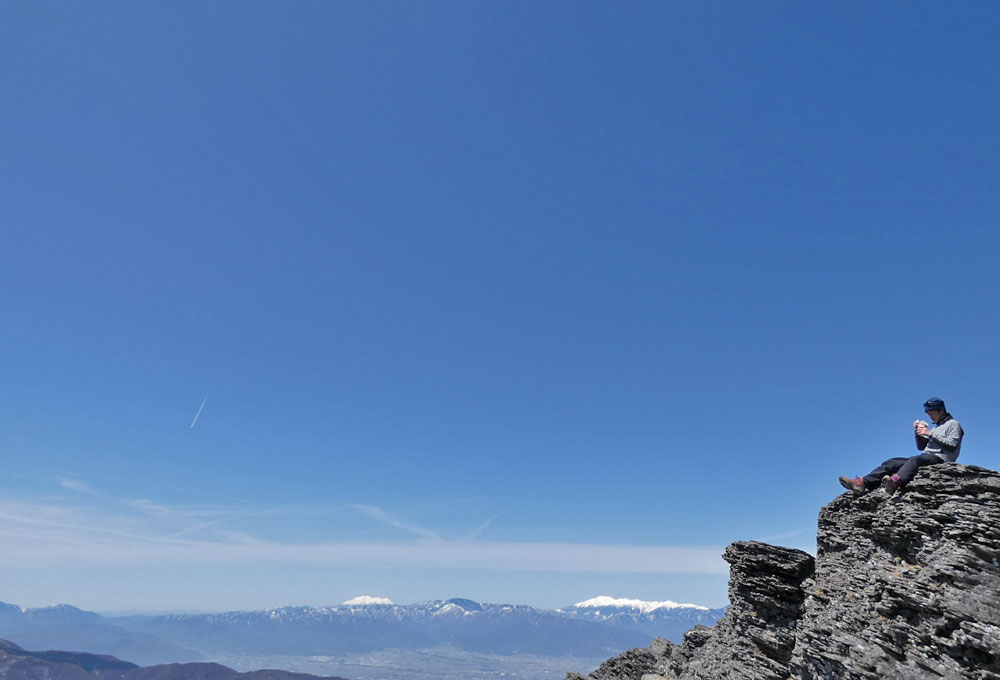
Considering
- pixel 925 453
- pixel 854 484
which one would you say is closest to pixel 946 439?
pixel 925 453

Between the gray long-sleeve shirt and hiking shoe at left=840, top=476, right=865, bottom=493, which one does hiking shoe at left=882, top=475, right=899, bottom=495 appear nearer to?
hiking shoe at left=840, top=476, right=865, bottom=493

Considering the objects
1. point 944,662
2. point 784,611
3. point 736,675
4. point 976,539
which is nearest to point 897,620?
point 944,662

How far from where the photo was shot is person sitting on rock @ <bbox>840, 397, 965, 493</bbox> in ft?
62.9

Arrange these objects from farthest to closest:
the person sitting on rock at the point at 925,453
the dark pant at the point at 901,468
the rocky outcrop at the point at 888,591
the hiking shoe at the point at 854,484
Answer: the hiking shoe at the point at 854,484, the dark pant at the point at 901,468, the person sitting on rock at the point at 925,453, the rocky outcrop at the point at 888,591

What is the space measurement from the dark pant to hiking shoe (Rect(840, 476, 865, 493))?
231mm

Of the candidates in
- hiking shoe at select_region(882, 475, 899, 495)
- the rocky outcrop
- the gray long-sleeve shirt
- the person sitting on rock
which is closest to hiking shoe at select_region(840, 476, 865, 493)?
the person sitting on rock

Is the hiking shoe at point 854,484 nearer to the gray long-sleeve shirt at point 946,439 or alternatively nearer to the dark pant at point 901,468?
the dark pant at point 901,468

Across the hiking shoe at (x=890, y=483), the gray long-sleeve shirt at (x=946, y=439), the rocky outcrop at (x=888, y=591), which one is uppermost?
the gray long-sleeve shirt at (x=946, y=439)

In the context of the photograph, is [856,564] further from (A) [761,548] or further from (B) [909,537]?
(A) [761,548]

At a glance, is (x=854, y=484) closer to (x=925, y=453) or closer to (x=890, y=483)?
(x=890, y=483)

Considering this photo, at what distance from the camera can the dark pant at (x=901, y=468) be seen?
800 inches

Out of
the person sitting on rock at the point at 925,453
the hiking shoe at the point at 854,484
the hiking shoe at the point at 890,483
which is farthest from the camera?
the hiking shoe at the point at 854,484

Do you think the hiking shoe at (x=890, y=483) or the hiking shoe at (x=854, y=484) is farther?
the hiking shoe at (x=854, y=484)

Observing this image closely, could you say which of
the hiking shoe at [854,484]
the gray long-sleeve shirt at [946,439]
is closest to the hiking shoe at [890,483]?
the hiking shoe at [854,484]
